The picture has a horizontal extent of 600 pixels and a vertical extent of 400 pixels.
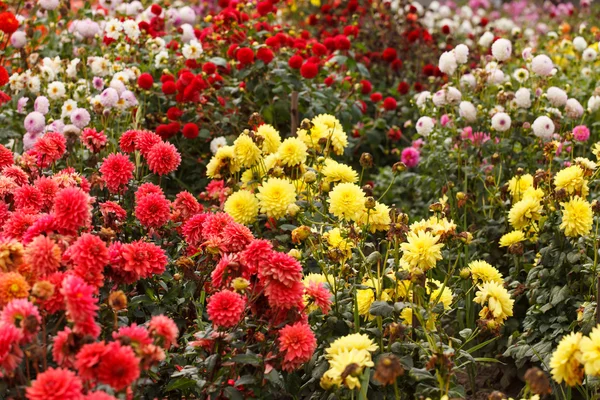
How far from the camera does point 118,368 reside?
1678mm

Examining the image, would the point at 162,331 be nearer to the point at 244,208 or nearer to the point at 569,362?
the point at 569,362

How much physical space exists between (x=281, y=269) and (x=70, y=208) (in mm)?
549

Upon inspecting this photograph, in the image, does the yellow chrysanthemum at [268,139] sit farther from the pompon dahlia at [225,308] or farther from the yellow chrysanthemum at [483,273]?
the pompon dahlia at [225,308]

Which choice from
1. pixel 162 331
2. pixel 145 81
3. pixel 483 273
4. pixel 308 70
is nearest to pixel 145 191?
pixel 162 331

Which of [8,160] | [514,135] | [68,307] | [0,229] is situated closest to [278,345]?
[68,307]

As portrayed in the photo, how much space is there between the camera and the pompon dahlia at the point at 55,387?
161 cm

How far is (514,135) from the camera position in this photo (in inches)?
155

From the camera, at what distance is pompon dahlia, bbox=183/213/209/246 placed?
254cm

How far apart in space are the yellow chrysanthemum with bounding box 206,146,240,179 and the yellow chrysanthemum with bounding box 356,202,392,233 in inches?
23.0

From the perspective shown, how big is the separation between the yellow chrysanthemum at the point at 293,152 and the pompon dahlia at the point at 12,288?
122cm

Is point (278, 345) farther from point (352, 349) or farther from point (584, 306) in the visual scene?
point (584, 306)

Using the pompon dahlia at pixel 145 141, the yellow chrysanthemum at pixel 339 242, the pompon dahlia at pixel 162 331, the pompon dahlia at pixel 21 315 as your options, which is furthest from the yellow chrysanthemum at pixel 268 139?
the pompon dahlia at pixel 21 315

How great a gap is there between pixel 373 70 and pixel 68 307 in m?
4.37

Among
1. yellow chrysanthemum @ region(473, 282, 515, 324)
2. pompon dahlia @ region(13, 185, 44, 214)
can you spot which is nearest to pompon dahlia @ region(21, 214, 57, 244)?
pompon dahlia @ region(13, 185, 44, 214)
